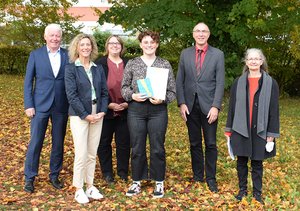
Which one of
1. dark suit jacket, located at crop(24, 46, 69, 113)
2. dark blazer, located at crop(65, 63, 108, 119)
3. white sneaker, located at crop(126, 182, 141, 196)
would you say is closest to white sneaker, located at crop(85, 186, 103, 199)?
white sneaker, located at crop(126, 182, 141, 196)

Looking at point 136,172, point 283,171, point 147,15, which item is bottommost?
point 283,171

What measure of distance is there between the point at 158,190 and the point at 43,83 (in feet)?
6.75

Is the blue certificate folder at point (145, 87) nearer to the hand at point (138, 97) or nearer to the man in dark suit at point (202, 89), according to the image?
the hand at point (138, 97)

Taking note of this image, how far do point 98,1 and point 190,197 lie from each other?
94.9 ft

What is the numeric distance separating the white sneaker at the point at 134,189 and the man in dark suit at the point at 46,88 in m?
1.23

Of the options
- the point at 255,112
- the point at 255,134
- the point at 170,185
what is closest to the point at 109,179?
the point at 170,185

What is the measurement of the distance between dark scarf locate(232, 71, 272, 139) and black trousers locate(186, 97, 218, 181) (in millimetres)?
567

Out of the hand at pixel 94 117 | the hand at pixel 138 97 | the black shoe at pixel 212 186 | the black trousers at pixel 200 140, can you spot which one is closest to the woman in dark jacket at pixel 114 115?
the hand at pixel 94 117

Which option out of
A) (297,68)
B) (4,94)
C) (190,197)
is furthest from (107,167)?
(297,68)

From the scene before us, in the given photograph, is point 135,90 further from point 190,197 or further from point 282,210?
point 282,210

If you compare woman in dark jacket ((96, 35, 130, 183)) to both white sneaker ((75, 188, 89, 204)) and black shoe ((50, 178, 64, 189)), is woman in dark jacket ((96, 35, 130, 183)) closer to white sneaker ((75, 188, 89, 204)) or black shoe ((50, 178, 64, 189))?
black shoe ((50, 178, 64, 189))

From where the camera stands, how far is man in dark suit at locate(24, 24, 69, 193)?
6031 mm

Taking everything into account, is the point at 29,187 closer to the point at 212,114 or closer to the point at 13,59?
the point at 212,114

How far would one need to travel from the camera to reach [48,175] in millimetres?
6945
